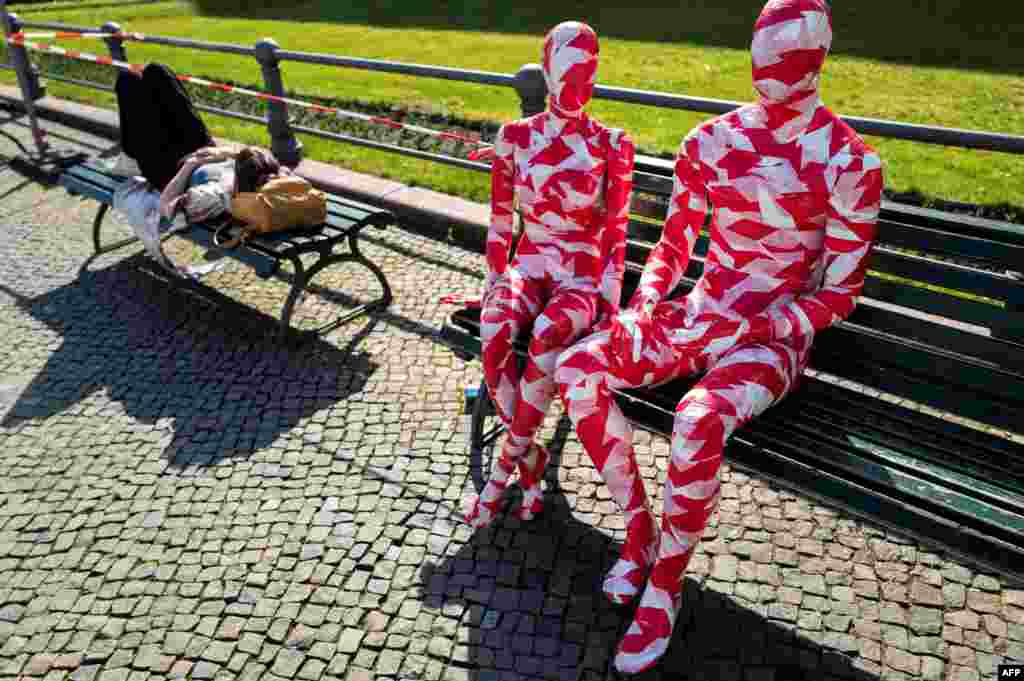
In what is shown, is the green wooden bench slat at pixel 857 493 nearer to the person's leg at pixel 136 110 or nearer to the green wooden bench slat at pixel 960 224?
the green wooden bench slat at pixel 960 224

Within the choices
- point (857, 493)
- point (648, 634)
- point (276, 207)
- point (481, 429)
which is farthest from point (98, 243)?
point (857, 493)

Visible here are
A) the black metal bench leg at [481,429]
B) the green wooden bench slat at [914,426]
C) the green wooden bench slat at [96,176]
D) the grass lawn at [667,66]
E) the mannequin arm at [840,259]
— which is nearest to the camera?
the mannequin arm at [840,259]

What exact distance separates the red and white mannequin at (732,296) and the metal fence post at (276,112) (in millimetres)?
5134

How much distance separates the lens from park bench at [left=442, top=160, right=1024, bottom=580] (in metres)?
2.60

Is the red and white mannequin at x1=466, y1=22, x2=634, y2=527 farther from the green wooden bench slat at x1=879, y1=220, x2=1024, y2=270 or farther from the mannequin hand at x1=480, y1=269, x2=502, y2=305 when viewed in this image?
the green wooden bench slat at x1=879, y1=220, x2=1024, y2=270

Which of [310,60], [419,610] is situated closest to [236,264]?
[310,60]

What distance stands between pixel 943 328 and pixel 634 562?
1363mm

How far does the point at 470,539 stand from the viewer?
3523 mm

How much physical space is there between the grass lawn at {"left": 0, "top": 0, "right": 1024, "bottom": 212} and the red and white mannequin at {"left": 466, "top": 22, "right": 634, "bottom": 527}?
3.34 metres

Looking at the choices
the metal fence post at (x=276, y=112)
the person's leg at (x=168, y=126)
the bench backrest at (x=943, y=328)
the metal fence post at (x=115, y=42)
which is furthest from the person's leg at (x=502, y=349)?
the metal fence post at (x=115, y=42)

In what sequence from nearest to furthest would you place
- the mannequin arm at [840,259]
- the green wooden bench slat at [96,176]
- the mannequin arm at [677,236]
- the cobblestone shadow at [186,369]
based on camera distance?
the mannequin arm at [840,259] → the mannequin arm at [677,236] → the cobblestone shadow at [186,369] → the green wooden bench slat at [96,176]

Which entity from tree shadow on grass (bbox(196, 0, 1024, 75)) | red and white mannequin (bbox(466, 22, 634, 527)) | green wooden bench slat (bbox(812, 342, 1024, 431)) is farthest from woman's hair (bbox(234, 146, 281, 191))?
tree shadow on grass (bbox(196, 0, 1024, 75))

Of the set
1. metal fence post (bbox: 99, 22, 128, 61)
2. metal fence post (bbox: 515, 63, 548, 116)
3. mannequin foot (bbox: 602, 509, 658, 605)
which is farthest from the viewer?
metal fence post (bbox: 99, 22, 128, 61)

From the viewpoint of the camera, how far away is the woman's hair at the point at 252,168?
4809 mm
